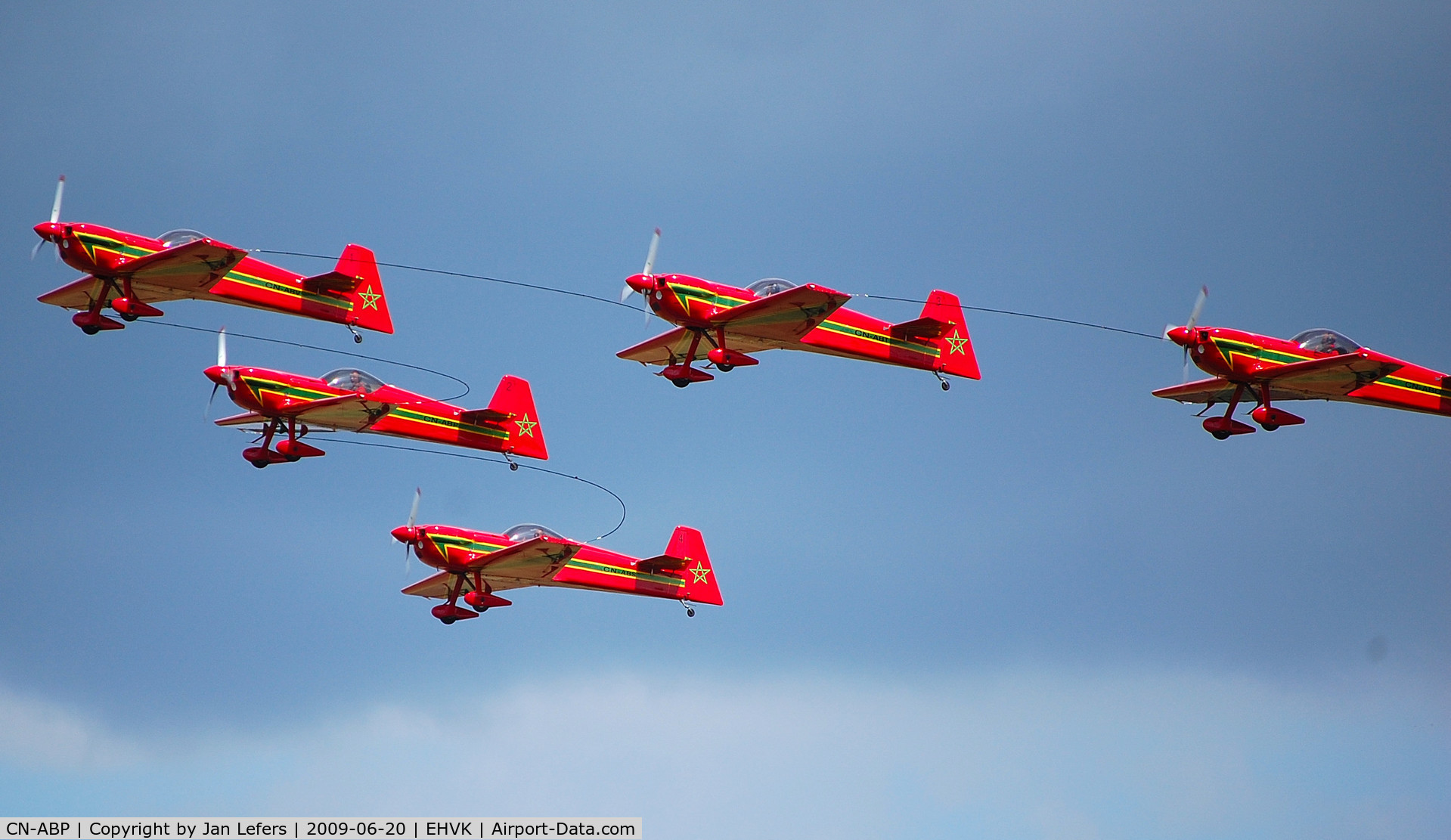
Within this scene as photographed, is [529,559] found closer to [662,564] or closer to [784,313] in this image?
[662,564]

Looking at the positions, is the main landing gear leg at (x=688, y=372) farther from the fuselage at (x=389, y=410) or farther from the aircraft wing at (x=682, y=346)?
the fuselage at (x=389, y=410)

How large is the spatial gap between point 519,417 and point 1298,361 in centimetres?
2276

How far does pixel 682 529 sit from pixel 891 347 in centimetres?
1343

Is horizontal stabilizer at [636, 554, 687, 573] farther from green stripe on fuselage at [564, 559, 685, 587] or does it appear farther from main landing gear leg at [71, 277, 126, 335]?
main landing gear leg at [71, 277, 126, 335]

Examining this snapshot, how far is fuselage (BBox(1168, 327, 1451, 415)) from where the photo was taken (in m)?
48.0

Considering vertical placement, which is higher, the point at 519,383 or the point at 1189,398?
the point at 519,383

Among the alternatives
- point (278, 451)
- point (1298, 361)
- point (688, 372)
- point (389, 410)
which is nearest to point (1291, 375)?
point (1298, 361)

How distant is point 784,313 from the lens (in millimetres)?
47094

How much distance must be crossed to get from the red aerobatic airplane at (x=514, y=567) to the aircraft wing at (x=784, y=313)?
1009cm

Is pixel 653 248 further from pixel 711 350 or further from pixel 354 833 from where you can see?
pixel 354 833

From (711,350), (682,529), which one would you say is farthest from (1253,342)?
(682,529)

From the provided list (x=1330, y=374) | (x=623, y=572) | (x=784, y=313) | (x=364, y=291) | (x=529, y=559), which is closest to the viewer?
(x=784, y=313)

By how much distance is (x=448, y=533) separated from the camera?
5528 centimetres

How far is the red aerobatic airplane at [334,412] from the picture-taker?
50812 millimetres
